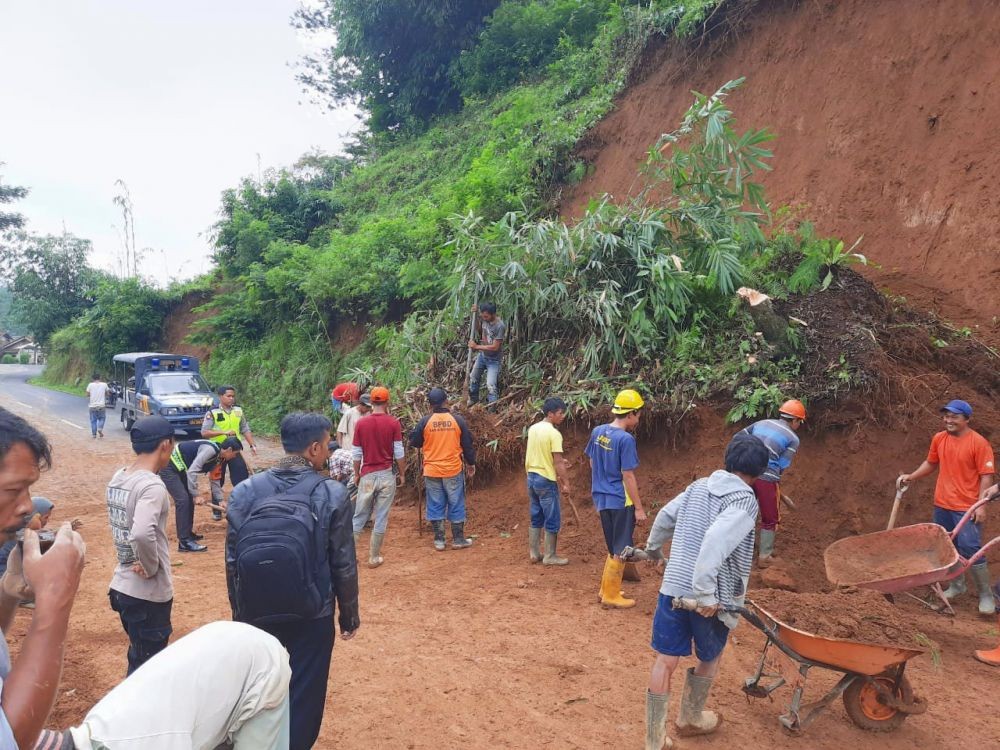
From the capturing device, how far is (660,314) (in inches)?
351

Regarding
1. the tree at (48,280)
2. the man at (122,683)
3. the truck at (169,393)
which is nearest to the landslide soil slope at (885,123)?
the man at (122,683)

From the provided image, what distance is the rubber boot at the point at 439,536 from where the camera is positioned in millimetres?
7957

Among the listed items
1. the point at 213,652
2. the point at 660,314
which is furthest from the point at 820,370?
the point at 213,652

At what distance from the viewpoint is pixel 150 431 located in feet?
12.6

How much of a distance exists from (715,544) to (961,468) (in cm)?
389

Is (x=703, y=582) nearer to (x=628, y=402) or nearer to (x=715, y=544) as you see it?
(x=715, y=544)

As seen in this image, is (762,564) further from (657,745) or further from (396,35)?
(396,35)

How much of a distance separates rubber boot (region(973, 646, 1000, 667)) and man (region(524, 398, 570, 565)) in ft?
11.9

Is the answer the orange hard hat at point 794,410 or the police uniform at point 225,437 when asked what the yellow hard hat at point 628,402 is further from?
the police uniform at point 225,437

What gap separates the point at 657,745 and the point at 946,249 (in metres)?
9.11

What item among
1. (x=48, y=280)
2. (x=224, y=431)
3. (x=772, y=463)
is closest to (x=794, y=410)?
(x=772, y=463)

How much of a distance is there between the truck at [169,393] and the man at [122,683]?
14087 millimetres

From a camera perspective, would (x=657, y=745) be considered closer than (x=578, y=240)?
Yes

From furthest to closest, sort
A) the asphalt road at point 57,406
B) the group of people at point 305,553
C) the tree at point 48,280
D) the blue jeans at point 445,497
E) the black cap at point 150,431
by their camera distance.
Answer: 1. the tree at point 48,280
2. the asphalt road at point 57,406
3. the blue jeans at point 445,497
4. the black cap at point 150,431
5. the group of people at point 305,553
